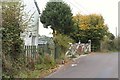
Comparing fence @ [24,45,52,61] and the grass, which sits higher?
fence @ [24,45,52,61]

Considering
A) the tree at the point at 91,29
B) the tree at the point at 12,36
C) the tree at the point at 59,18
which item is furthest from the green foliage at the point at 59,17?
the tree at the point at 91,29

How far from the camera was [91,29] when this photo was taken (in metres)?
49.7

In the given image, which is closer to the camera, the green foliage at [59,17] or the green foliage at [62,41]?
the green foliage at [62,41]

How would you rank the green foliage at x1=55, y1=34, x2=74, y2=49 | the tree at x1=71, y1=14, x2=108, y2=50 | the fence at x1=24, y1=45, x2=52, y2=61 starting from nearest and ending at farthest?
the fence at x1=24, y1=45, x2=52, y2=61 < the green foliage at x1=55, y1=34, x2=74, y2=49 < the tree at x1=71, y1=14, x2=108, y2=50

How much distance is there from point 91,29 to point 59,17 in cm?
2194

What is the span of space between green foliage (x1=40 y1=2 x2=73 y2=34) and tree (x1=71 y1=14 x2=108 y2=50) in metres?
19.2

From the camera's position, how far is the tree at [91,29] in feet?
162

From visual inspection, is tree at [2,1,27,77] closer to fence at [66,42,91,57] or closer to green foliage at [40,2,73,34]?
green foliage at [40,2,73,34]

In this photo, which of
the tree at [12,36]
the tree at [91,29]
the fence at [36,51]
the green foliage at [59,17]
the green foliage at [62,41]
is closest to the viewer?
the tree at [12,36]

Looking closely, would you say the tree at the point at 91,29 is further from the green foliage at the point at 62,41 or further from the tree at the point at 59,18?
the green foliage at the point at 62,41

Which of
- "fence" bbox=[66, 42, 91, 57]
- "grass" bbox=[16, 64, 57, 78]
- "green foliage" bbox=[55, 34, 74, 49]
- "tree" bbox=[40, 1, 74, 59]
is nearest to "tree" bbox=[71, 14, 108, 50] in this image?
"fence" bbox=[66, 42, 91, 57]

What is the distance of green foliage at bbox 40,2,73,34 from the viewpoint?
28.2 meters

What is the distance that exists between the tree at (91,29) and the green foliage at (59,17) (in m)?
19.2

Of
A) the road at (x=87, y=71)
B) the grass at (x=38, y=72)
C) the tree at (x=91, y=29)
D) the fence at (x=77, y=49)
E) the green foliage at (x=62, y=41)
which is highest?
the tree at (x=91, y=29)
